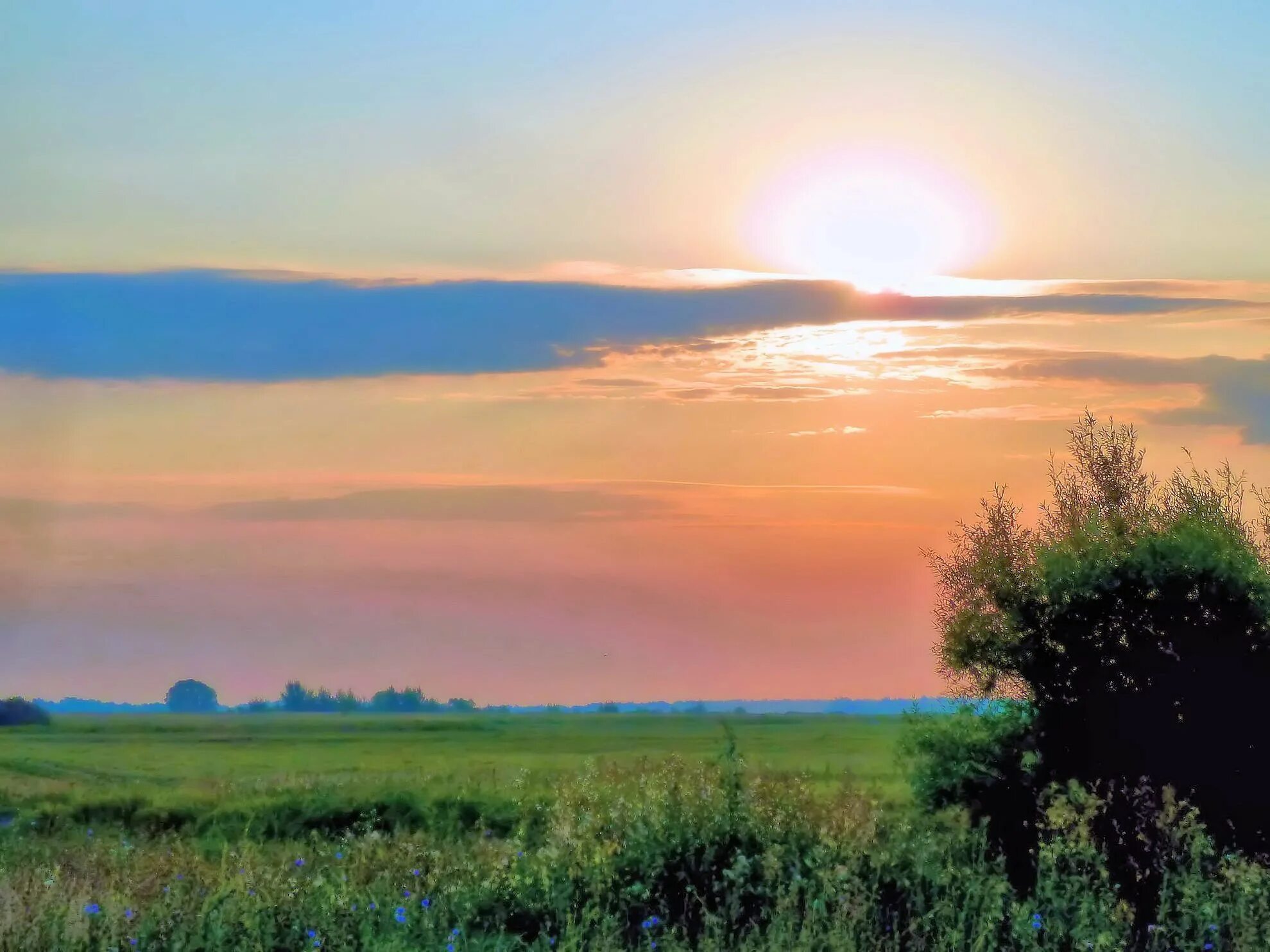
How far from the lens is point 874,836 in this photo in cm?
1019

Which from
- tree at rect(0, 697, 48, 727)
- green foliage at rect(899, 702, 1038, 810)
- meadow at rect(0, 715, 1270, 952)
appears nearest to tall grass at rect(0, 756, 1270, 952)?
meadow at rect(0, 715, 1270, 952)

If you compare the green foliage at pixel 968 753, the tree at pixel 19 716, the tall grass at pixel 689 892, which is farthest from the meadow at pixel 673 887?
the tree at pixel 19 716

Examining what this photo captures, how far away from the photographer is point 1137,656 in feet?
34.1

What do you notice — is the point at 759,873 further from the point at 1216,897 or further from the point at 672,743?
the point at 672,743

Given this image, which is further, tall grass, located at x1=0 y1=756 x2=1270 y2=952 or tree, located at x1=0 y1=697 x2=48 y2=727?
tree, located at x1=0 y1=697 x2=48 y2=727

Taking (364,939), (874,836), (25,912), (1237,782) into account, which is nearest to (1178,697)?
(1237,782)

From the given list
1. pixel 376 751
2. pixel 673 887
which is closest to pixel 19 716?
pixel 376 751

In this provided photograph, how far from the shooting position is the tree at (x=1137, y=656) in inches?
396

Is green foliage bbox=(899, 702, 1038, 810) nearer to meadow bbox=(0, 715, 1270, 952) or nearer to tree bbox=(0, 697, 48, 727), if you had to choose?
meadow bbox=(0, 715, 1270, 952)

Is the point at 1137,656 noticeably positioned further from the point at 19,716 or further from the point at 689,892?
the point at 19,716

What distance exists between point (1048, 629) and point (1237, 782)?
1777 millimetres

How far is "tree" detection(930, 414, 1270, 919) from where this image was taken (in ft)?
33.0

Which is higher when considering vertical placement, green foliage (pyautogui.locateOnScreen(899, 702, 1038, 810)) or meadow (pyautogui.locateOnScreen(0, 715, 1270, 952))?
green foliage (pyautogui.locateOnScreen(899, 702, 1038, 810))

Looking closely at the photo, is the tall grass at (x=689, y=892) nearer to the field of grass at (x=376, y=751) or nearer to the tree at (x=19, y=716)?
the field of grass at (x=376, y=751)
